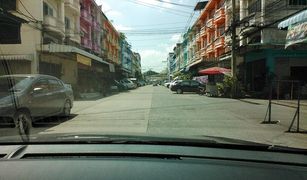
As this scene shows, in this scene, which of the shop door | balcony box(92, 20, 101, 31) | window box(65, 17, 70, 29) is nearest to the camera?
the shop door

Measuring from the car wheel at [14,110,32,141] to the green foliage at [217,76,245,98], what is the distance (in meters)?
20.3

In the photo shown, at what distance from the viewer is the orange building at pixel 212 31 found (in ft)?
163

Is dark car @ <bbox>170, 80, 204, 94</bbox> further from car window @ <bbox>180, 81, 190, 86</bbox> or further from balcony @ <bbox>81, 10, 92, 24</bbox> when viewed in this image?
balcony @ <bbox>81, 10, 92, 24</bbox>

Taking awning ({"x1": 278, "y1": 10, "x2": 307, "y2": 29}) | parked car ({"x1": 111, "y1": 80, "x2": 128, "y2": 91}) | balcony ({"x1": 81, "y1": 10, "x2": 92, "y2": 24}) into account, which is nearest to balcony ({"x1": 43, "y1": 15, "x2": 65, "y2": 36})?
balcony ({"x1": 81, "y1": 10, "x2": 92, "y2": 24})

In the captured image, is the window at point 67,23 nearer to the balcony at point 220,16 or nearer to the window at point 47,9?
the window at point 47,9

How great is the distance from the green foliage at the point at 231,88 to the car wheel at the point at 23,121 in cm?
2028

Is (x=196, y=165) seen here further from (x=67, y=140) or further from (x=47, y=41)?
(x=47, y=41)

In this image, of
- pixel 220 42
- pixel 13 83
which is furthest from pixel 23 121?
pixel 220 42

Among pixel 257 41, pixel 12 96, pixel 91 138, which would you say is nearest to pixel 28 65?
pixel 257 41

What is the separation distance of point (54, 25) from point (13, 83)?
72.3 ft

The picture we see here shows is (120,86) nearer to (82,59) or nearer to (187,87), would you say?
(187,87)

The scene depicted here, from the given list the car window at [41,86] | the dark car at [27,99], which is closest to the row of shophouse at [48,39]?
the dark car at [27,99]

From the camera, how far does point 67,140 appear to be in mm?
3385

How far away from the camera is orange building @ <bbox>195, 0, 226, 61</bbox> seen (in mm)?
49575
